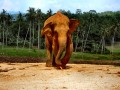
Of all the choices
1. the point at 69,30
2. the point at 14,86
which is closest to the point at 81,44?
the point at 69,30

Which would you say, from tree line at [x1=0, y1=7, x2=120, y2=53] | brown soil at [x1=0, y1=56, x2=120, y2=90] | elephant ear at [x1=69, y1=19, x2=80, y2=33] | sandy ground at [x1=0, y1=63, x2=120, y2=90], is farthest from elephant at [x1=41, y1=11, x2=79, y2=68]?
tree line at [x1=0, y1=7, x2=120, y2=53]

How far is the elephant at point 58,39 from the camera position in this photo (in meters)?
25.3

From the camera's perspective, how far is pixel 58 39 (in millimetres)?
25422

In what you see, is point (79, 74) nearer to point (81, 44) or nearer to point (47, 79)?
point (47, 79)

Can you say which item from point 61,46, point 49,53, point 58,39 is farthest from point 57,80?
point 49,53

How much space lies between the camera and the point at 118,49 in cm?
12431

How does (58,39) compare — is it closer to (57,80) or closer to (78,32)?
(57,80)

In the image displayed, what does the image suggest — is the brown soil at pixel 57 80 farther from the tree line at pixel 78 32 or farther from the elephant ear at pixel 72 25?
the tree line at pixel 78 32

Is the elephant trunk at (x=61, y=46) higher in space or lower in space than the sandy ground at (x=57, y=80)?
higher

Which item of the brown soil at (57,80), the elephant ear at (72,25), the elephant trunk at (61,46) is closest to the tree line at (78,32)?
the elephant ear at (72,25)

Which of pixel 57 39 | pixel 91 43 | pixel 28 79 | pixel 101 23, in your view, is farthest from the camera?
pixel 101 23

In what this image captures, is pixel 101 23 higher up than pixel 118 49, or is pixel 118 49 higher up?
pixel 101 23

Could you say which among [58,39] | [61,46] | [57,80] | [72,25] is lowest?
[57,80]

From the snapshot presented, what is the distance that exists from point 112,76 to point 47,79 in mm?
3826
